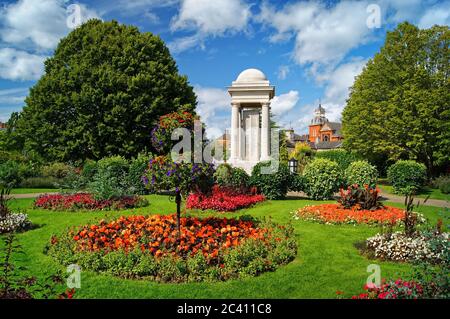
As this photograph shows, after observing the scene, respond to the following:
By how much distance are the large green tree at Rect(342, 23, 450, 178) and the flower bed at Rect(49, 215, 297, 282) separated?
19701 mm

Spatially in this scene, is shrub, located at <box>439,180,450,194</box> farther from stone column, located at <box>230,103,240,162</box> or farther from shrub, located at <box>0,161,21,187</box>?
shrub, located at <box>0,161,21,187</box>

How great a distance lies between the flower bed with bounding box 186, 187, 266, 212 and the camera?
44.0ft

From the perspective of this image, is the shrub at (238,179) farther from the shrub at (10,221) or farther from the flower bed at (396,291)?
the flower bed at (396,291)

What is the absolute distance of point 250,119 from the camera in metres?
23.9

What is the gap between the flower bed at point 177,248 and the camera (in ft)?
20.7

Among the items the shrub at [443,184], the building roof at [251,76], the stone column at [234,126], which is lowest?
the shrub at [443,184]

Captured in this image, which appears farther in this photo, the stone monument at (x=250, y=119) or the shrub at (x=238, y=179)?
the stone monument at (x=250, y=119)

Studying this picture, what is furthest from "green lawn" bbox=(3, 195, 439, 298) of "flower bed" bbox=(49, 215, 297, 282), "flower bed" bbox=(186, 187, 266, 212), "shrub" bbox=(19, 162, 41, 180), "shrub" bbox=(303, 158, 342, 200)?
"shrub" bbox=(19, 162, 41, 180)

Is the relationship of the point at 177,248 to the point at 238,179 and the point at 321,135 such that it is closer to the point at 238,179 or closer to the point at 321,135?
the point at 238,179

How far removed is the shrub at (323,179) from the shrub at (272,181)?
1172mm

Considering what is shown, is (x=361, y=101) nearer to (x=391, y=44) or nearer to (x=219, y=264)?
(x=391, y=44)

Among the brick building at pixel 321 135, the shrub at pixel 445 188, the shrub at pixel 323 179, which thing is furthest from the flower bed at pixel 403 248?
the brick building at pixel 321 135
